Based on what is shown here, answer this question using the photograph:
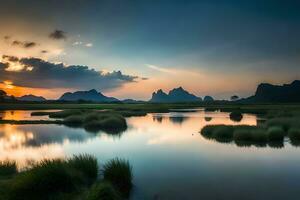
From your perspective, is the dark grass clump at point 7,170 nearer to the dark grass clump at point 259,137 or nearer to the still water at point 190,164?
the still water at point 190,164

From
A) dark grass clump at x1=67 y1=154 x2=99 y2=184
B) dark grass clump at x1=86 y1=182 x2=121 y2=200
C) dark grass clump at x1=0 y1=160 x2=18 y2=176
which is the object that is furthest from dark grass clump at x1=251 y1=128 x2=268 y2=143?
dark grass clump at x1=0 y1=160 x2=18 y2=176

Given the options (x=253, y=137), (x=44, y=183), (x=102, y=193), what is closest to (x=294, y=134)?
(x=253, y=137)

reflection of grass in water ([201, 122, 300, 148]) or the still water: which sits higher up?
reflection of grass in water ([201, 122, 300, 148])

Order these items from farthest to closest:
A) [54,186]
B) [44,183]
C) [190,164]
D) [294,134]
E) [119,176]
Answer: [294,134]
[190,164]
[119,176]
[54,186]
[44,183]

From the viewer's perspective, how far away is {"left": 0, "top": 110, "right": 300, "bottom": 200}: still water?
553 inches

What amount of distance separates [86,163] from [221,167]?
8948 millimetres

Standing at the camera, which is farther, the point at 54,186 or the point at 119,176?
the point at 119,176

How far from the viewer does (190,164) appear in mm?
20219

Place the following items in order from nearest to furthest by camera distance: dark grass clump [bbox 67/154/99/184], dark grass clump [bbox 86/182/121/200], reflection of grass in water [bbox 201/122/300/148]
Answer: dark grass clump [bbox 86/182/121/200] < dark grass clump [bbox 67/154/99/184] < reflection of grass in water [bbox 201/122/300/148]

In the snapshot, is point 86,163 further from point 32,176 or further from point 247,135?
point 247,135

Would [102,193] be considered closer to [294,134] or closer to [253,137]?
[253,137]

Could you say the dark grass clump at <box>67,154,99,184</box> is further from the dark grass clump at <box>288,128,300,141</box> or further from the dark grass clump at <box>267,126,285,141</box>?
the dark grass clump at <box>288,128,300,141</box>

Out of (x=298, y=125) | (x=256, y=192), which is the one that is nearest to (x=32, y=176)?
(x=256, y=192)

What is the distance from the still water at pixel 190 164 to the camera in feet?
46.1
